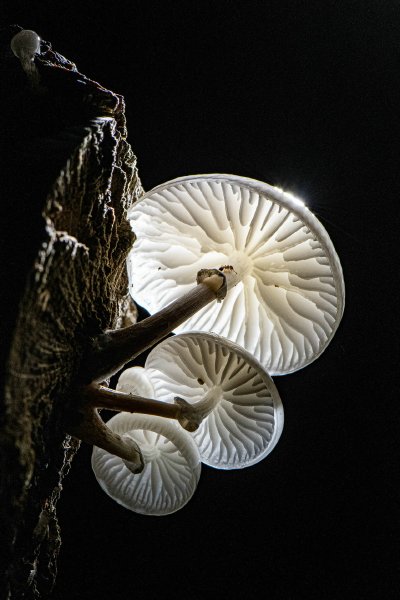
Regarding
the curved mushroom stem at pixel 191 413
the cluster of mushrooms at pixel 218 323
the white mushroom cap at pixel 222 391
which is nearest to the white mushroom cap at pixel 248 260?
the cluster of mushrooms at pixel 218 323

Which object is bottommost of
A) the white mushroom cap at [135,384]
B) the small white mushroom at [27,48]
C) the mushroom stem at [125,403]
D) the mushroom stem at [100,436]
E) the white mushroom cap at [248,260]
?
the mushroom stem at [100,436]

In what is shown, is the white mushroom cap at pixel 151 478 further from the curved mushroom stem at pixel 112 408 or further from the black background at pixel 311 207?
the black background at pixel 311 207

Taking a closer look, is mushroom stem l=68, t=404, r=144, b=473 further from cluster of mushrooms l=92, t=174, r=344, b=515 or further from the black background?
the black background

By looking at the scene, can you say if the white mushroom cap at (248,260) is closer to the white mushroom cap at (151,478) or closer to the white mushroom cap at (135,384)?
the white mushroom cap at (135,384)

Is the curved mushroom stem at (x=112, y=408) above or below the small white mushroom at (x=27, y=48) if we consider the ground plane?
below

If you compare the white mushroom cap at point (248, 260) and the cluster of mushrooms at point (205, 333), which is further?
the white mushroom cap at point (248, 260)

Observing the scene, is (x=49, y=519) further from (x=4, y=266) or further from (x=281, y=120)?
(x=281, y=120)

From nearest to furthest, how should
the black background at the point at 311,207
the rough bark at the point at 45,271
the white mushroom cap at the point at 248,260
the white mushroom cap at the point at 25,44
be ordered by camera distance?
1. the rough bark at the point at 45,271
2. the white mushroom cap at the point at 25,44
3. the white mushroom cap at the point at 248,260
4. the black background at the point at 311,207

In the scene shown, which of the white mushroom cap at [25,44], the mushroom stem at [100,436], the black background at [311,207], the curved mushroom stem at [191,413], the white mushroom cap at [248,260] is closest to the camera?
the white mushroom cap at [25,44]

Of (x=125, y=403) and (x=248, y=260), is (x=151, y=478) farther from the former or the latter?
(x=248, y=260)
